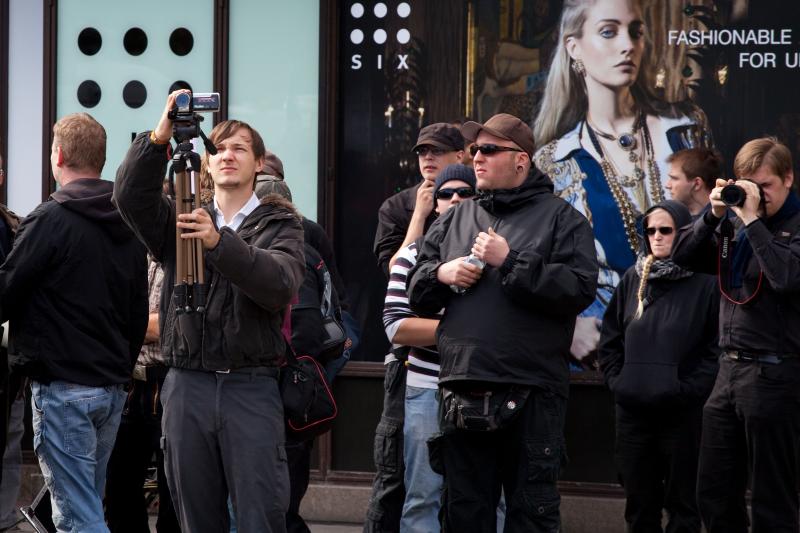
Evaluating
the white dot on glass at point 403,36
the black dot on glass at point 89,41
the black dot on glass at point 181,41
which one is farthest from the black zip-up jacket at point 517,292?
the black dot on glass at point 89,41

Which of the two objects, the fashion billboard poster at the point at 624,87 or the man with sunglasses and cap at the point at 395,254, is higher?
the fashion billboard poster at the point at 624,87

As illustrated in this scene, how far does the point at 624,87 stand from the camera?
26.2 ft

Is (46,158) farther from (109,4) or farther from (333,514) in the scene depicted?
(333,514)

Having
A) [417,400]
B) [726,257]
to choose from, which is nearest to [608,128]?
[726,257]

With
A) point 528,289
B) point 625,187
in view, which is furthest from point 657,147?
point 528,289

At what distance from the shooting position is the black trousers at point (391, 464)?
636 centimetres

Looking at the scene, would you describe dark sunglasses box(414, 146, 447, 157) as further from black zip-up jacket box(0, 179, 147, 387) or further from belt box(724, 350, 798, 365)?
belt box(724, 350, 798, 365)

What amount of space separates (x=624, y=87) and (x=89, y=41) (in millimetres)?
3488

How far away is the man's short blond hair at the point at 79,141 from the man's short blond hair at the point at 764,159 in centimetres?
313

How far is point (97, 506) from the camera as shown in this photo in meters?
5.93

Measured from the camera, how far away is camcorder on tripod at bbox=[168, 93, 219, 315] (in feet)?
15.2

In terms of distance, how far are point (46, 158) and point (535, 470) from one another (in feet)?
15.3

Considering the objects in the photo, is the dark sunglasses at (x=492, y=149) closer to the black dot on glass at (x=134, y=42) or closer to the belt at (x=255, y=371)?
the belt at (x=255, y=371)

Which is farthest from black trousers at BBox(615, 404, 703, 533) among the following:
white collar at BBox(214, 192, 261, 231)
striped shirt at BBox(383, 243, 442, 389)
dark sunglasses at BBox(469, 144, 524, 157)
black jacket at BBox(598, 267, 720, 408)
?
white collar at BBox(214, 192, 261, 231)
